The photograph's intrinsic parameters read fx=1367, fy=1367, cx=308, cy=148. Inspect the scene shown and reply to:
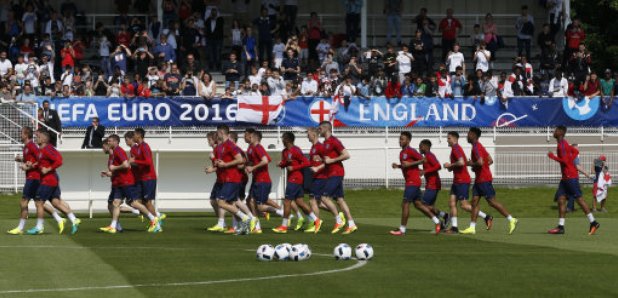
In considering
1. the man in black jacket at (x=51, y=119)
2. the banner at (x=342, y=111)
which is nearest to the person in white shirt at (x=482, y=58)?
the banner at (x=342, y=111)

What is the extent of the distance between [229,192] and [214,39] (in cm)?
1780

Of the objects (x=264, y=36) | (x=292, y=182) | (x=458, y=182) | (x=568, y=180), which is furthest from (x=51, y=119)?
(x=568, y=180)

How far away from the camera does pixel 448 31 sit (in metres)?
44.9

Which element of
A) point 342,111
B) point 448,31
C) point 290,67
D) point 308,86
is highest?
point 448,31

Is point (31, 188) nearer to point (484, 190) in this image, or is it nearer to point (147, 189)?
point (147, 189)

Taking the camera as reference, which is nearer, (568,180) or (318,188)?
(568,180)

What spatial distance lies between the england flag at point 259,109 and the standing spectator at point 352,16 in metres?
6.84

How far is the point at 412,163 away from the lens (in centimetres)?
2597

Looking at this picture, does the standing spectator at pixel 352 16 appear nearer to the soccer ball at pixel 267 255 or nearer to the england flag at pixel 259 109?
the england flag at pixel 259 109

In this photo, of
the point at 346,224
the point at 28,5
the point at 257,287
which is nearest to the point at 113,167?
the point at 346,224

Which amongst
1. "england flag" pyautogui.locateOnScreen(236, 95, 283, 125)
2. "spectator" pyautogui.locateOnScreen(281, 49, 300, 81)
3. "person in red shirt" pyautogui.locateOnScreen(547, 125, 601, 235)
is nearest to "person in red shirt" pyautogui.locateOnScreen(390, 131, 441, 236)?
"person in red shirt" pyautogui.locateOnScreen(547, 125, 601, 235)

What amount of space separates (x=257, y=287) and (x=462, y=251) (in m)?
Answer: 5.89

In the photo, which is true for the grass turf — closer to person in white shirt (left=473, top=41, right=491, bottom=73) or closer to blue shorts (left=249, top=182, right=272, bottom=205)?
blue shorts (left=249, top=182, right=272, bottom=205)

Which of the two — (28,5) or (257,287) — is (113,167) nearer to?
(257,287)
